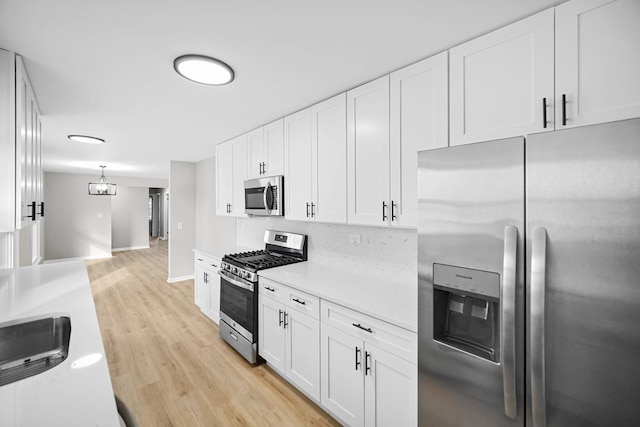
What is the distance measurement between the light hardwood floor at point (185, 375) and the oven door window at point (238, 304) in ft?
1.32

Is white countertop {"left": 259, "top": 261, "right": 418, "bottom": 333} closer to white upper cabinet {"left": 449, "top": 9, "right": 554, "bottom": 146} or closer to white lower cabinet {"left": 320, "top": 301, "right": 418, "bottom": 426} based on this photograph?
white lower cabinet {"left": 320, "top": 301, "right": 418, "bottom": 426}

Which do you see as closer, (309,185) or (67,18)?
(67,18)

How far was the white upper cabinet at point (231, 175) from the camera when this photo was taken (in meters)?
3.69

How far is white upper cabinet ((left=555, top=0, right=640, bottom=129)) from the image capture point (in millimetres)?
1140

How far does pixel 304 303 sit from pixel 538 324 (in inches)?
58.7

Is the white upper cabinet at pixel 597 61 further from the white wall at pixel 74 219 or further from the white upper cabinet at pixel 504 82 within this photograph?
the white wall at pixel 74 219

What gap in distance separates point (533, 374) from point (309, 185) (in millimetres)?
2033

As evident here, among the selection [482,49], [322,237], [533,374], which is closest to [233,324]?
[322,237]

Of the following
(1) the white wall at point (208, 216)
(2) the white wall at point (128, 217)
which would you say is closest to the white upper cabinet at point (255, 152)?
(1) the white wall at point (208, 216)

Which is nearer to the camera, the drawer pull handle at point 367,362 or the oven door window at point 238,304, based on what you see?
the drawer pull handle at point 367,362

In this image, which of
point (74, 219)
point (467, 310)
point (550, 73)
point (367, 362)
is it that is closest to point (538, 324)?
point (467, 310)

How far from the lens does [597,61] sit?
1211 millimetres

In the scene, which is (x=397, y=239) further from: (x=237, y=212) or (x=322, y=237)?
(x=237, y=212)

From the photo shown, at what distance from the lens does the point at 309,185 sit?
8.78 ft
